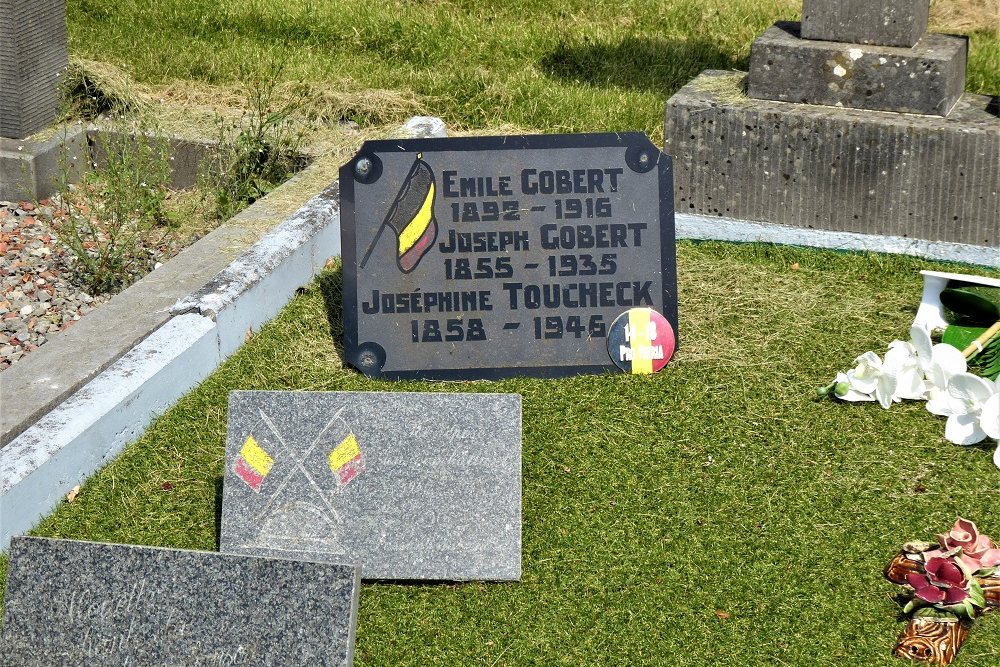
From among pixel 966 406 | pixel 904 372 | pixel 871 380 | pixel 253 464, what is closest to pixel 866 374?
pixel 871 380

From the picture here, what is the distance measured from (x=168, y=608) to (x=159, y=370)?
1.38 m

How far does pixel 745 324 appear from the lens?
15.6 ft

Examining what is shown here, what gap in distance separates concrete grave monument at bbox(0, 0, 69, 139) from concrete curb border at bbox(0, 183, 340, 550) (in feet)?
6.39

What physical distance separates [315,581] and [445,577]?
0.58m

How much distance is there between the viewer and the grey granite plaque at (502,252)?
4.33m

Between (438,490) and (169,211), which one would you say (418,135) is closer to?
(169,211)

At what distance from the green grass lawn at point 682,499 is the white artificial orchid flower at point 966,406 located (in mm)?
63

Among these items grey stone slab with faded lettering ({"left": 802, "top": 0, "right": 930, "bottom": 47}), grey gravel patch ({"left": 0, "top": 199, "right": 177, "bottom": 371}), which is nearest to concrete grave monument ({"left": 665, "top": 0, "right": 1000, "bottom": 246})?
grey stone slab with faded lettering ({"left": 802, "top": 0, "right": 930, "bottom": 47})

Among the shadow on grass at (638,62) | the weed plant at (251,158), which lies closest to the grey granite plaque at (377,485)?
the weed plant at (251,158)

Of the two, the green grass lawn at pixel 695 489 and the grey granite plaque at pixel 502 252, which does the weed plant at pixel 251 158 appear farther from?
the grey granite plaque at pixel 502 252

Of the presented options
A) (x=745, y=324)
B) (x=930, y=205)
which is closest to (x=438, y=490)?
(x=745, y=324)

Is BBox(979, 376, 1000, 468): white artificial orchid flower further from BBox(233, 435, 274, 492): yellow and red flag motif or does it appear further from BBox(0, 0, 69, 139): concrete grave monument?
BBox(0, 0, 69, 139): concrete grave monument

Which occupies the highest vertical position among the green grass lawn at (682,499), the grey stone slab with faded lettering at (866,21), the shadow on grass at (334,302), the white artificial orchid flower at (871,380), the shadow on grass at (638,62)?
the grey stone slab with faded lettering at (866,21)

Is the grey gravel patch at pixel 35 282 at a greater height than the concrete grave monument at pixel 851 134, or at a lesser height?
lesser
